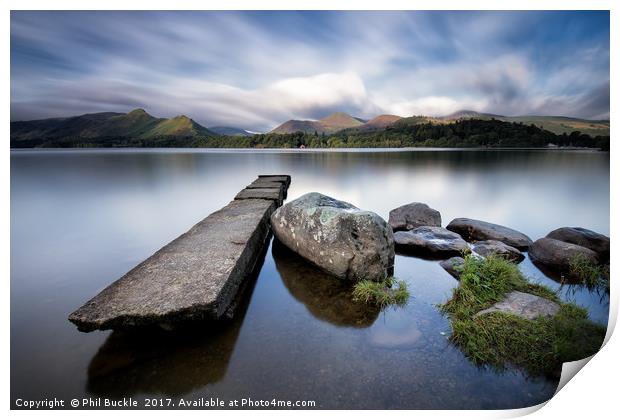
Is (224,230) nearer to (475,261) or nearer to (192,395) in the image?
(192,395)

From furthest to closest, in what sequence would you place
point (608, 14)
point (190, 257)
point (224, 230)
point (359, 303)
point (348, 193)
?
point (348, 193)
point (224, 230)
point (190, 257)
point (359, 303)
point (608, 14)

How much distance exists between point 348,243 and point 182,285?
103 inches

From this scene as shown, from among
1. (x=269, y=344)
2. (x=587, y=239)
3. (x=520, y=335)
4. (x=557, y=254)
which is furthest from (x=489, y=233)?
(x=269, y=344)

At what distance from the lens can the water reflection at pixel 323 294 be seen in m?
3.62

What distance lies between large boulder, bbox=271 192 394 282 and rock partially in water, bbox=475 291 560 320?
1641mm

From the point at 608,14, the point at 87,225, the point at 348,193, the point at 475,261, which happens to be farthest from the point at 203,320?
the point at 348,193

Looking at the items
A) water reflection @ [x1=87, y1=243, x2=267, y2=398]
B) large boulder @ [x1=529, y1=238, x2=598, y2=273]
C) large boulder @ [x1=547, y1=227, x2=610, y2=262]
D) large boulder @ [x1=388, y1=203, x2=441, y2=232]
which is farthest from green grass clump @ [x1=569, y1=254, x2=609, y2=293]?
water reflection @ [x1=87, y1=243, x2=267, y2=398]

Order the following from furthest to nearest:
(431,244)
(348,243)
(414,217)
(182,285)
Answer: (414,217)
(431,244)
(348,243)
(182,285)

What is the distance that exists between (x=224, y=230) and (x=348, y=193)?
9.22m

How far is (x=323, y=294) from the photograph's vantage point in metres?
4.22

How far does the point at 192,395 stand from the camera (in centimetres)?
247

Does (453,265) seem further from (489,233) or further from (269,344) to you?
(269,344)

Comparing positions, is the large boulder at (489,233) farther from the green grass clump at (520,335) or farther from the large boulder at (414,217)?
the green grass clump at (520,335)

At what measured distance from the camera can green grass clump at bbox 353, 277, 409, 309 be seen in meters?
3.99
